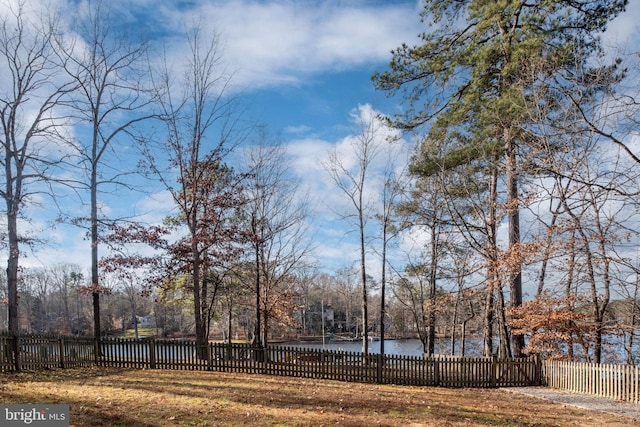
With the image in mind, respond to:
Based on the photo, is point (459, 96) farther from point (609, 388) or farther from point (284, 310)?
point (284, 310)

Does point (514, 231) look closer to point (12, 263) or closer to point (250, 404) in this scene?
point (250, 404)

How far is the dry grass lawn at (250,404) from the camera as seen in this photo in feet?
20.5

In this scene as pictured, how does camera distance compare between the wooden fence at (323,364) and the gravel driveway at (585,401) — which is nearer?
the gravel driveway at (585,401)

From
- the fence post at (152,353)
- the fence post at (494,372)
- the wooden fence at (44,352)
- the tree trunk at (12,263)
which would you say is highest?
the tree trunk at (12,263)

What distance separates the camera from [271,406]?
736cm

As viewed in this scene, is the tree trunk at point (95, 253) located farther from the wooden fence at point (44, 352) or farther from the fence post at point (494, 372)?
the fence post at point (494, 372)

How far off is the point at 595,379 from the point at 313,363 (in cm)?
784

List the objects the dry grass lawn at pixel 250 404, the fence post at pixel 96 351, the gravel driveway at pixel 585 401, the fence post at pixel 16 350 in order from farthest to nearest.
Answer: the fence post at pixel 96 351 → the fence post at pixel 16 350 → the gravel driveway at pixel 585 401 → the dry grass lawn at pixel 250 404

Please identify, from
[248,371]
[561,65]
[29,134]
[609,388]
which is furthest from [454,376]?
A: [29,134]

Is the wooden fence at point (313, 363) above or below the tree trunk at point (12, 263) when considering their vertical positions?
below

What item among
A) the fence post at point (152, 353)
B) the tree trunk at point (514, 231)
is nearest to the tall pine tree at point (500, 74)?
the tree trunk at point (514, 231)

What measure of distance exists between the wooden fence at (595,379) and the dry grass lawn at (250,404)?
2042 millimetres

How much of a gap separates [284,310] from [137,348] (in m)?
7.89

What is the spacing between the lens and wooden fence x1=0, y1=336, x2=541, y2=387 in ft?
43.5
